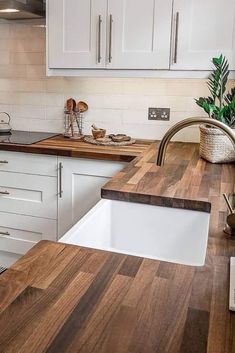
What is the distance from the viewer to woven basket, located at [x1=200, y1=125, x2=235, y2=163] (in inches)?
83.1

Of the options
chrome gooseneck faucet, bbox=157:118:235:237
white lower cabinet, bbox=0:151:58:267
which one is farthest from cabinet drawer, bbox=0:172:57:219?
chrome gooseneck faucet, bbox=157:118:235:237

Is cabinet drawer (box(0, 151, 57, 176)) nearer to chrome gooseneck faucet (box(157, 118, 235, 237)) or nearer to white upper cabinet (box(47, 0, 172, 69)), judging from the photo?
white upper cabinet (box(47, 0, 172, 69))

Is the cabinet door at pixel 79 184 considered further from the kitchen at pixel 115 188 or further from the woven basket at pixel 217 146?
the woven basket at pixel 217 146

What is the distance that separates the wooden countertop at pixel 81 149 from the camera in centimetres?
232

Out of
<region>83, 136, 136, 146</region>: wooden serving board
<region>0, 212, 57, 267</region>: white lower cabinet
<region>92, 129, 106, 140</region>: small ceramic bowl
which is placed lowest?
<region>0, 212, 57, 267</region>: white lower cabinet

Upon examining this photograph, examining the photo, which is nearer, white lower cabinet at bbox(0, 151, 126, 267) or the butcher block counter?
the butcher block counter

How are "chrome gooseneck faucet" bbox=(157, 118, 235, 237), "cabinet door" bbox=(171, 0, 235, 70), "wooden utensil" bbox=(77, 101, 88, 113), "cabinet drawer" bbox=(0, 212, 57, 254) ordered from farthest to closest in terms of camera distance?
"wooden utensil" bbox=(77, 101, 88, 113) < "cabinet drawer" bbox=(0, 212, 57, 254) < "cabinet door" bbox=(171, 0, 235, 70) < "chrome gooseneck faucet" bbox=(157, 118, 235, 237)

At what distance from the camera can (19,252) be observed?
2.71 metres

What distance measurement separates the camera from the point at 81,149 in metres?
2.40

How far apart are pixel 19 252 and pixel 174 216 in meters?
1.55

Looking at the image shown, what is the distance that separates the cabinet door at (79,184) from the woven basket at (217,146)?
501 mm

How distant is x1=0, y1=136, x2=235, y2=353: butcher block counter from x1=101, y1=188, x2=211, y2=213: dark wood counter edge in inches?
10.1

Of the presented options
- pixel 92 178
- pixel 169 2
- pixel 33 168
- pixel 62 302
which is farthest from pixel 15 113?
pixel 62 302

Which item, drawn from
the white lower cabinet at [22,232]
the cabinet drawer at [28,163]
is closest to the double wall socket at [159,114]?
the cabinet drawer at [28,163]
